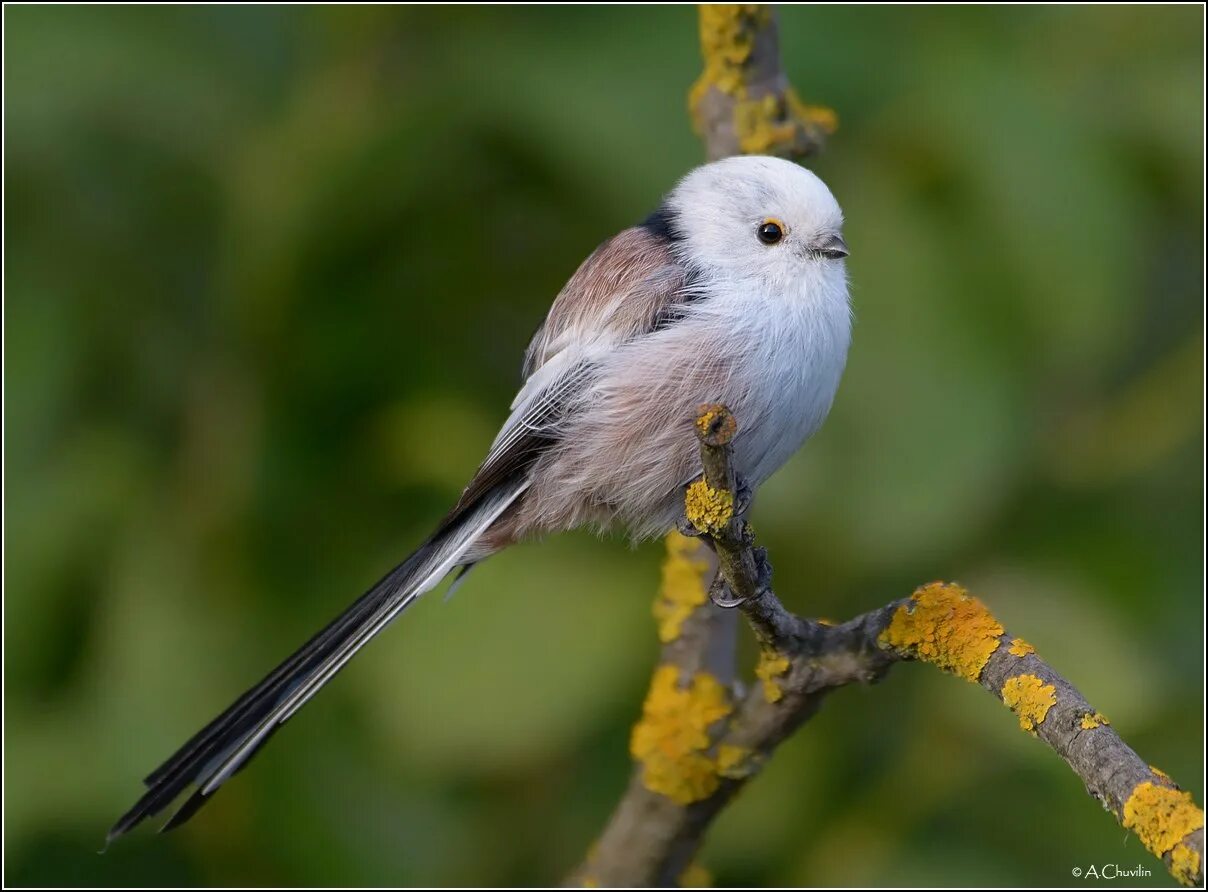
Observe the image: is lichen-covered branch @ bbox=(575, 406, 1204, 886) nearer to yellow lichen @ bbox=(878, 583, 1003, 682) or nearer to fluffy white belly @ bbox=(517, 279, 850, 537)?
yellow lichen @ bbox=(878, 583, 1003, 682)

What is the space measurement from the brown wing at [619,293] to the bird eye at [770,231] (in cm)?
13

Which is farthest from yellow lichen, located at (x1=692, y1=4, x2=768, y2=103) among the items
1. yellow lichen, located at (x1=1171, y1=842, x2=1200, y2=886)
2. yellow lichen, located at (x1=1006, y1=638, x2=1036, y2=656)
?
yellow lichen, located at (x1=1171, y1=842, x2=1200, y2=886)

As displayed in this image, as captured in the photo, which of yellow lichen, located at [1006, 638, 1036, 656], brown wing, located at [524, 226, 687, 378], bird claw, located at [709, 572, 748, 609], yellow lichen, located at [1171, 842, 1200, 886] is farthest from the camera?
brown wing, located at [524, 226, 687, 378]

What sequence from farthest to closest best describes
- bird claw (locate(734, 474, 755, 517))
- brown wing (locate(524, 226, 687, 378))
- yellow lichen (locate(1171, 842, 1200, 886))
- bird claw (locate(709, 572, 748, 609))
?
brown wing (locate(524, 226, 687, 378)) → bird claw (locate(709, 572, 748, 609)) → bird claw (locate(734, 474, 755, 517)) → yellow lichen (locate(1171, 842, 1200, 886))

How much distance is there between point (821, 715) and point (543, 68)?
1.10m

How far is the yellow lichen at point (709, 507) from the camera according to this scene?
1.34 metres

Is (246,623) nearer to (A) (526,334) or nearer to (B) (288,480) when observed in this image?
(B) (288,480)

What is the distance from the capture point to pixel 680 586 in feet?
5.96

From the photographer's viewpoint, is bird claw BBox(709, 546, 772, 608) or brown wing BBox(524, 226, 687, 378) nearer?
bird claw BBox(709, 546, 772, 608)

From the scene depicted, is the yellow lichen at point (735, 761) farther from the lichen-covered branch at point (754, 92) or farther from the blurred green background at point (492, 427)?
the lichen-covered branch at point (754, 92)

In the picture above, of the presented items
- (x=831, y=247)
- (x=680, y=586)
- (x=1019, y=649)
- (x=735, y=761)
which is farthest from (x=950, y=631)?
(x=831, y=247)

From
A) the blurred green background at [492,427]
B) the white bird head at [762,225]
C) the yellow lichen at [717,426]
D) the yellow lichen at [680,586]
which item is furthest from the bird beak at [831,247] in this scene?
the yellow lichen at [717,426]

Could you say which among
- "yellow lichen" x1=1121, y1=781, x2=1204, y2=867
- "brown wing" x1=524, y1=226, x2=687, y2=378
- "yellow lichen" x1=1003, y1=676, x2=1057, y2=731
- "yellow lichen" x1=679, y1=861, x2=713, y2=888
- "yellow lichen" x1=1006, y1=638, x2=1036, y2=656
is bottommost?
"yellow lichen" x1=679, y1=861, x2=713, y2=888

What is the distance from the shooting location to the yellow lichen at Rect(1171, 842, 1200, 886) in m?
0.99
